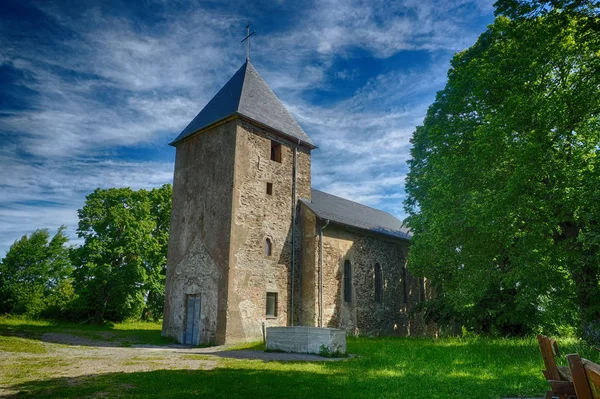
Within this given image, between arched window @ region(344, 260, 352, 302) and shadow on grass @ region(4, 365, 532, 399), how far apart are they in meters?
11.5

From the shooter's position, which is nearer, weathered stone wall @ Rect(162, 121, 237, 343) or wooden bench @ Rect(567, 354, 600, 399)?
wooden bench @ Rect(567, 354, 600, 399)

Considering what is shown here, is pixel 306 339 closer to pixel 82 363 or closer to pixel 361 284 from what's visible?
pixel 82 363

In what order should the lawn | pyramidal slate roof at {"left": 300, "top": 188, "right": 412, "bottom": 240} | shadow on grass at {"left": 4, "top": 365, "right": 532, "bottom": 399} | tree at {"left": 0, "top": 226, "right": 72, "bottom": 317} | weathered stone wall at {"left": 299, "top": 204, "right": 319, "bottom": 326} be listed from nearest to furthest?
1. shadow on grass at {"left": 4, "top": 365, "right": 532, "bottom": 399}
2. the lawn
3. weathered stone wall at {"left": 299, "top": 204, "right": 319, "bottom": 326}
4. pyramidal slate roof at {"left": 300, "top": 188, "right": 412, "bottom": 240}
5. tree at {"left": 0, "top": 226, "right": 72, "bottom": 317}

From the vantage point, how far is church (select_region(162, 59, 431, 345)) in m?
16.9

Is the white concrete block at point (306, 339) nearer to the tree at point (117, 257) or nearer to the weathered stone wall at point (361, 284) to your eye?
the weathered stone wall at point (361, 284)

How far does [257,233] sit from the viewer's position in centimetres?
1789

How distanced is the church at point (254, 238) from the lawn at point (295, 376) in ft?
16.9

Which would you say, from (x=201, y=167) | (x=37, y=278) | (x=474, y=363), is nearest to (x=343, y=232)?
(x=201, y=167)

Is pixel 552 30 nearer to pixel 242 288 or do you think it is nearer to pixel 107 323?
pixel 242 288

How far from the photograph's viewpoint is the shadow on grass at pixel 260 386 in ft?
21.5

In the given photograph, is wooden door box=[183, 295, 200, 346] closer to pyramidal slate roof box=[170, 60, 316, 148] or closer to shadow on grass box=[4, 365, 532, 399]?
pyramidal slate roof box=[170, 60, 316, 148]

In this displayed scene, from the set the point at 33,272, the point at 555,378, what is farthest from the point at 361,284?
the point at 33,272

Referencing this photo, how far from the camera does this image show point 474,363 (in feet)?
32.8

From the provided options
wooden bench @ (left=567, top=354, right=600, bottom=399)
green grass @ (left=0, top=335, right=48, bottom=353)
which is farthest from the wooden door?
wooden bench @ (left=567, top=354, right=600, bottom=399)
